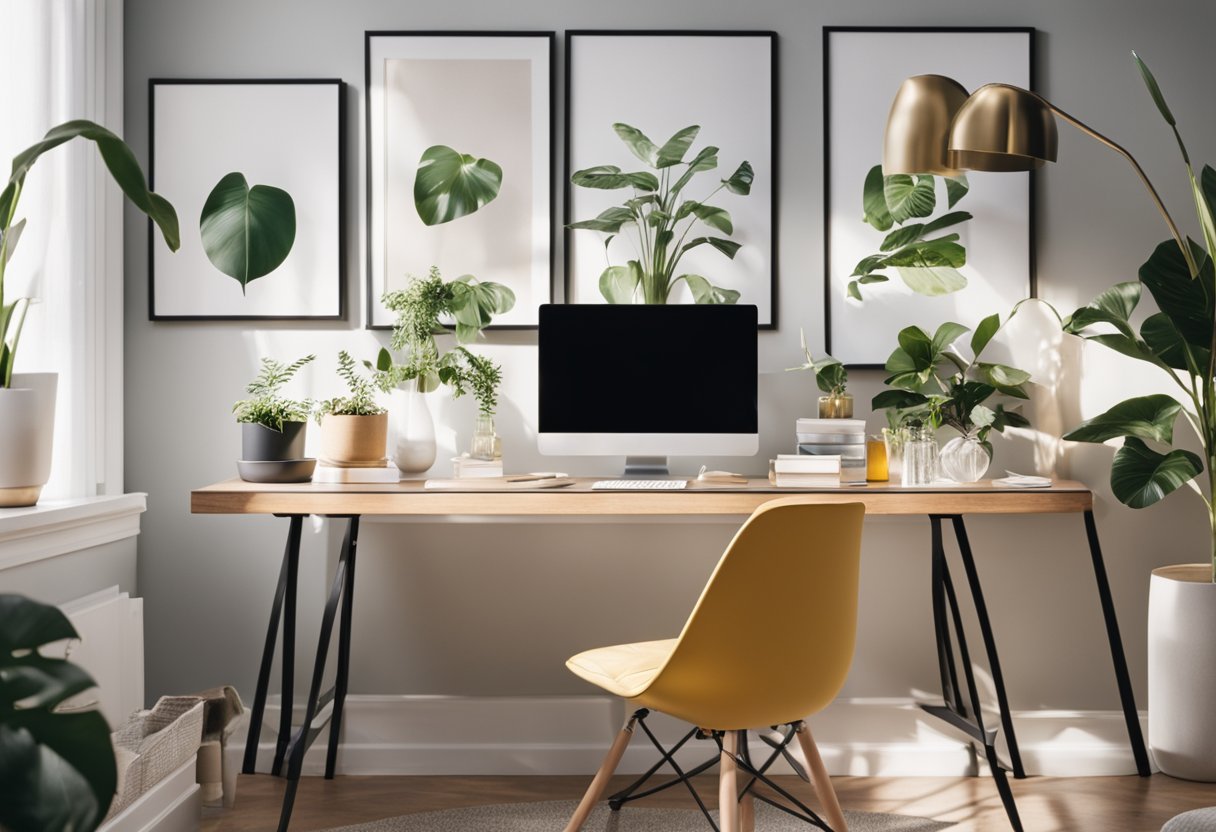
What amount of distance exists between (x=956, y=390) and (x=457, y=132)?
166 cm

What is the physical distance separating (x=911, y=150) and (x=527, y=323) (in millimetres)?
1268

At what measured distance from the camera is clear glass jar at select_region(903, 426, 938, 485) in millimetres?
2555

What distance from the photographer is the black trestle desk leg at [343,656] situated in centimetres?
259

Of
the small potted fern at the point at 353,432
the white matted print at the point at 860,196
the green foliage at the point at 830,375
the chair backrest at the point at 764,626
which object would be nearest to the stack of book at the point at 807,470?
the green foliage at the point at 830,375

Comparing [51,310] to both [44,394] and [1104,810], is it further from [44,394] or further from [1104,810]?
[1104,810]

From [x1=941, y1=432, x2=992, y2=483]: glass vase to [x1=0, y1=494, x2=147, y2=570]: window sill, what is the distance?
2.29m

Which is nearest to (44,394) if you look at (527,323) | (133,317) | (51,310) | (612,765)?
(51,310)

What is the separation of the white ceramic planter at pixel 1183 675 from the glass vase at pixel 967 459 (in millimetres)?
585

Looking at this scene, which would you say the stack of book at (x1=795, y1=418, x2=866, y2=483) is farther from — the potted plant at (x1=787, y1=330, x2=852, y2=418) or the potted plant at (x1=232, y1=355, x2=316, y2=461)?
the potted plant at (x1=232, y1=355, x2=316, y2=461)

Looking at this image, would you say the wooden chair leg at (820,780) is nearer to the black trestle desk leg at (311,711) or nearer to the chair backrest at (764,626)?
the chair backrest at (764,626)

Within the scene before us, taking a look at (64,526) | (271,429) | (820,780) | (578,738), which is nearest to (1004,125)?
(820,780)

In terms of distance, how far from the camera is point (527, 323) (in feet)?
9.52

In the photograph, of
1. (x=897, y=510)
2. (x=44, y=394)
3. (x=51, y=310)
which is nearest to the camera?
(x=44, y=394)

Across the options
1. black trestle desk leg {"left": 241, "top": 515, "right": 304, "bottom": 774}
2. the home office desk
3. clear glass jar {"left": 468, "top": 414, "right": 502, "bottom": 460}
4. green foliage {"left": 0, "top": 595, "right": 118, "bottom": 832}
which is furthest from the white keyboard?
green foliage {"left": 0, "top": 595, "right": 118, "bottom": 832}
